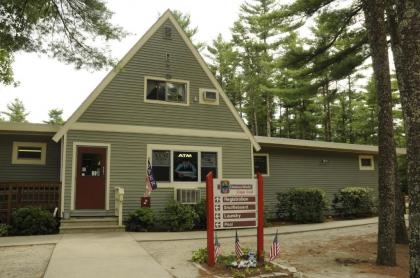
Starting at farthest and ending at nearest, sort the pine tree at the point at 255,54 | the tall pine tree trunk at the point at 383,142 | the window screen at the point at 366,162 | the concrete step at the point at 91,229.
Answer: the pine tree at the point at 255,54
the window screen at the point at 366,162
the concrete step at the point at 91,229
the tall pine tree trunk at the point at 383,142

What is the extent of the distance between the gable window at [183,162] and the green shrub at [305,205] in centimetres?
331

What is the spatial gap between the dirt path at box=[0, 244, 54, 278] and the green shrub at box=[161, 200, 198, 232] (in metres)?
4.18

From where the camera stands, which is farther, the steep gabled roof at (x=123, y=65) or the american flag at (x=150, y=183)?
the american flag at (x=150, y=183)

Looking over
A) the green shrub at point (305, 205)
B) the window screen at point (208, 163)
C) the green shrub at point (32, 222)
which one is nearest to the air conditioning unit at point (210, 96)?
the window screen at point (208, 163)

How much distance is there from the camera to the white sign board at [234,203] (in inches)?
288

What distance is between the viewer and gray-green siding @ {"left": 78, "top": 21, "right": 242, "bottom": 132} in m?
12.9

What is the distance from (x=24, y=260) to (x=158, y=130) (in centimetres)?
704

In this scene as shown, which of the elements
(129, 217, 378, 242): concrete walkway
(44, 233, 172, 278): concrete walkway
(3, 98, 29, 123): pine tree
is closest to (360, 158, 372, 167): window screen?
(129, 217, 378, 242): concrete walkway

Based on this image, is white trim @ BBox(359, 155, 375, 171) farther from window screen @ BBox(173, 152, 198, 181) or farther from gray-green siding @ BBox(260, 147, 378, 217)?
window screen @ BBox(173, 152, 198, 181)

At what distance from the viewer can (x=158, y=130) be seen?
13.5 metres

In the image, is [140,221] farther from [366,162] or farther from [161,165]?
[366,162]

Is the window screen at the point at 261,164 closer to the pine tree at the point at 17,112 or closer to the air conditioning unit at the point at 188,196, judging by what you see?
the air conditioning unit at the point at 188,196

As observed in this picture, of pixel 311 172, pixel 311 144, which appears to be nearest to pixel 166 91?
pixel 311 144

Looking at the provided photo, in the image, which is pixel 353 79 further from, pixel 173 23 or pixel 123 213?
pixel 123 213
